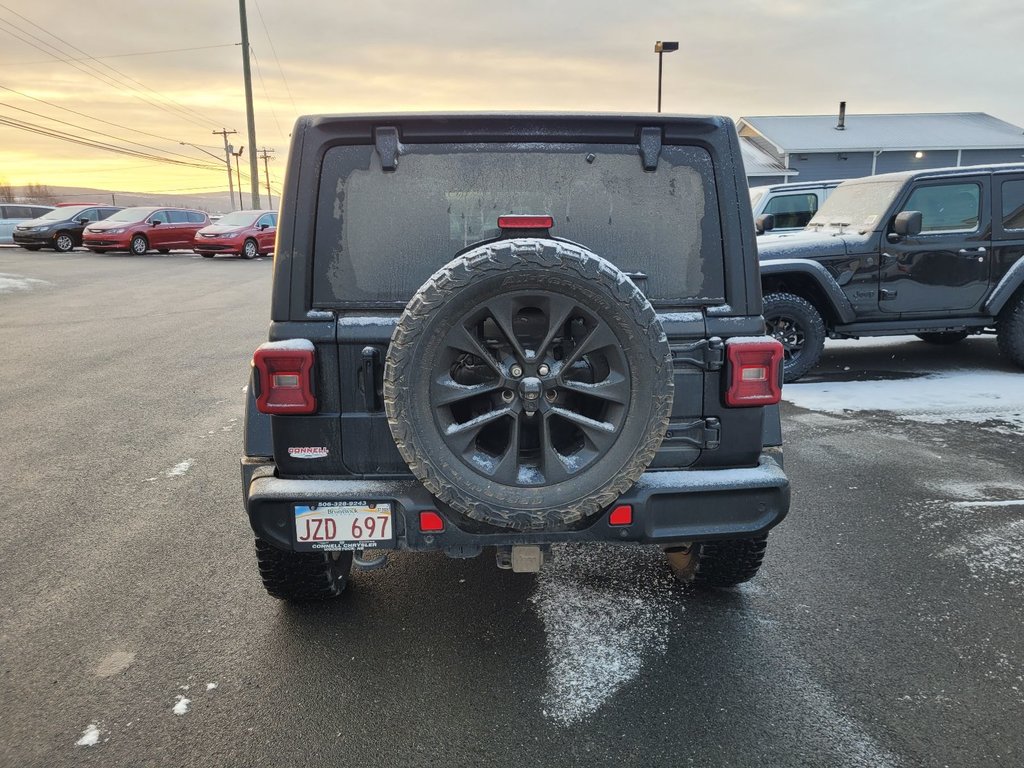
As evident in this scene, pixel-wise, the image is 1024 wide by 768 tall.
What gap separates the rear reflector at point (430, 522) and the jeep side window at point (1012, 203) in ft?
25.0

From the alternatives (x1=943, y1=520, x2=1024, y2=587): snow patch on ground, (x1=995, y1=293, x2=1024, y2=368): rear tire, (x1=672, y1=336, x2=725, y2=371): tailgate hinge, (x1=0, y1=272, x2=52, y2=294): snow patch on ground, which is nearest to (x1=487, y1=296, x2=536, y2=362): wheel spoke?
(x1=672, y1=336, x2=725, y2=371): tailgate hinge

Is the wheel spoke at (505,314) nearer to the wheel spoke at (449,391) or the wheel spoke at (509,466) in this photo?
the wheel spoke at (449,391)

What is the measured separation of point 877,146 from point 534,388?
1370 inches

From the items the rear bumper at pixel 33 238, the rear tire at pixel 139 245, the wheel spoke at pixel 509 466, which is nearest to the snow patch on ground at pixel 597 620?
the wheel spoke at pixel 509 466

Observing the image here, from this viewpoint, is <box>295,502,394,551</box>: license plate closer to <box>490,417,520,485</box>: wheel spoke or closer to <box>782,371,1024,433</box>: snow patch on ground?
<box>490,417,520,485</box>: wheel spoke

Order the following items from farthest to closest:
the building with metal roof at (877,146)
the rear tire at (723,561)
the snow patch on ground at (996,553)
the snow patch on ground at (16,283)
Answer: the building with metal roof at (877,146)
the snow patch on ground at (16,283)
the snow patch on ground at (996,553)
the rear tire at (723,561)

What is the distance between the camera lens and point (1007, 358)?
8.19 metres

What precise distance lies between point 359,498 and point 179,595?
1.39m

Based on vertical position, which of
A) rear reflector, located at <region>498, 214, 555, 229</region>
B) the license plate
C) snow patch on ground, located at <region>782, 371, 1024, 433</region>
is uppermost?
rear reflector, located at <region>498, 214, 555, 229</region>

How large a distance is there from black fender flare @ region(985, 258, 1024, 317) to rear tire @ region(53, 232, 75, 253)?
2644cm

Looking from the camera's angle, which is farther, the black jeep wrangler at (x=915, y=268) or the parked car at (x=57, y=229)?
the parked car at (x=57, y=229)

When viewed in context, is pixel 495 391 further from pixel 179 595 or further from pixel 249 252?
pixel 249 252

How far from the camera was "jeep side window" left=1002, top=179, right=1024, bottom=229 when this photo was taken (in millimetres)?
7781

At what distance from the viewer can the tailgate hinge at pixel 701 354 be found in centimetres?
276
